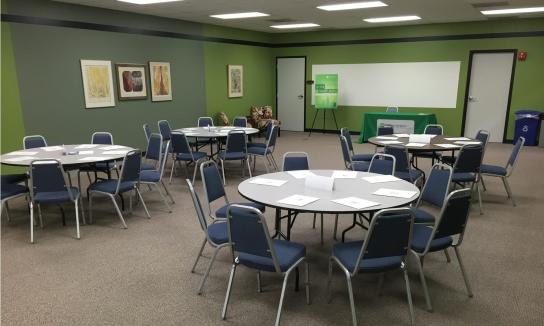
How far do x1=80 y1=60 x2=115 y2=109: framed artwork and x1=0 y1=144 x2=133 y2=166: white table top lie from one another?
220 centimetres

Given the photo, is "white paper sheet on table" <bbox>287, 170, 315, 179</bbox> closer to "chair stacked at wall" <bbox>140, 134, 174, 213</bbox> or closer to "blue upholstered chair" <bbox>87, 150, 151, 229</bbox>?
"blue upholstered chair" <bbox>87, 150, 151, 229</bbox>

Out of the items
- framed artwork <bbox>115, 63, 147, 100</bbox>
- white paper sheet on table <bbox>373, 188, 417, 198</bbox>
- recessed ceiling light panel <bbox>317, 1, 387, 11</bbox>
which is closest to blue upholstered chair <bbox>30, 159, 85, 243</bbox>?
white paper sheet on table <bbox>373, 188, 417, 198</bbox>

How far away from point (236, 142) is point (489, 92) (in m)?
7.17

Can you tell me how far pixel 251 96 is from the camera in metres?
11.6

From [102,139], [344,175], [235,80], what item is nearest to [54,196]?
[102,139]

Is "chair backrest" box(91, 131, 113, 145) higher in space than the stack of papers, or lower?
higher

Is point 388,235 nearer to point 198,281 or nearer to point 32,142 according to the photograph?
point 198,281

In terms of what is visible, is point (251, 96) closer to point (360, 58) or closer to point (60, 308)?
point (360, 58)

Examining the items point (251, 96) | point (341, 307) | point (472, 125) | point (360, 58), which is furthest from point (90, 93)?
point (472, 125)

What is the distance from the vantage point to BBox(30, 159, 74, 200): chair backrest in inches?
156

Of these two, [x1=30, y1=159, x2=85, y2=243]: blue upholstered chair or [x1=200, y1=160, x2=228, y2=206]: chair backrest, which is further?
[x1=30, y1=159, x2=85, y2=243]: blue upholstered chair

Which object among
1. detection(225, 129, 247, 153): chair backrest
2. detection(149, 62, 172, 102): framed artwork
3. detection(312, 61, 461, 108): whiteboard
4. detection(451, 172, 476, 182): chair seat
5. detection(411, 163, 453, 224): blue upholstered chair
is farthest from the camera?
detection(312, 61, 461, 108): whiteboard

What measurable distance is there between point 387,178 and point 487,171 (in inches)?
94.9

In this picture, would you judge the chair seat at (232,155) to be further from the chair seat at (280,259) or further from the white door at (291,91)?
the white door at (291,91)
